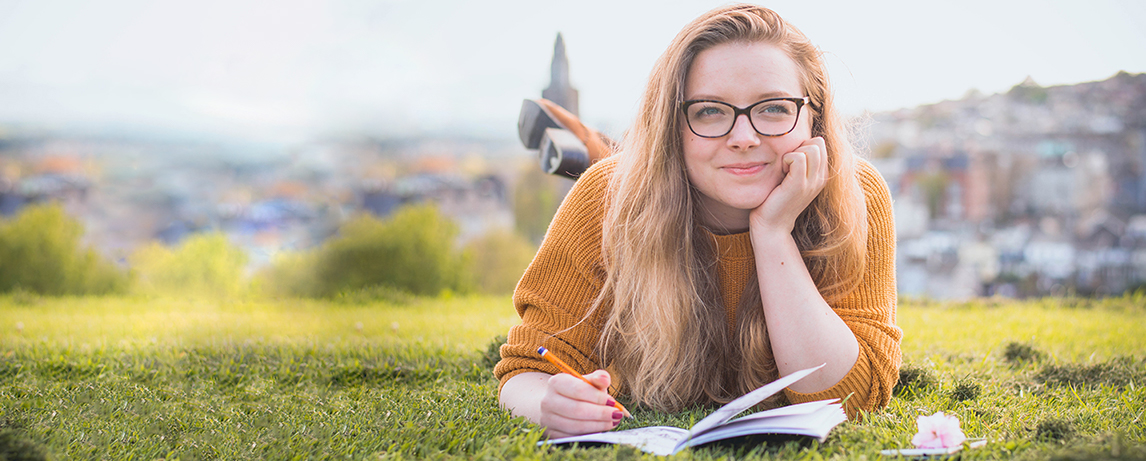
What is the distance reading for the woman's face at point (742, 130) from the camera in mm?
1425

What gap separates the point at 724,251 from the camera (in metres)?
1.61

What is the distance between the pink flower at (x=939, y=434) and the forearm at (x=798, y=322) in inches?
8.7

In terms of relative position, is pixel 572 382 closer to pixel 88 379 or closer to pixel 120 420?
pixel 120 420

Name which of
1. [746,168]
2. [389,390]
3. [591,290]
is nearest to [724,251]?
[746,168]

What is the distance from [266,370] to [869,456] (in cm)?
186

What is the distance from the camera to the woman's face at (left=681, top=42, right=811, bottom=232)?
1.42 metres

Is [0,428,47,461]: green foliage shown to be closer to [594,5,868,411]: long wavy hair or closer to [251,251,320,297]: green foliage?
[594,5,868,411]: long wavy hair

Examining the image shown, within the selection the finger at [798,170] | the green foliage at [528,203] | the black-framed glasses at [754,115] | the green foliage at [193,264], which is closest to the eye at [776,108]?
the black-framed glasses at [754,115]

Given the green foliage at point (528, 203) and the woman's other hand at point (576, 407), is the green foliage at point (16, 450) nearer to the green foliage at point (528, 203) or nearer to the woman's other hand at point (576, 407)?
the woman's other hand at point (576, 407)

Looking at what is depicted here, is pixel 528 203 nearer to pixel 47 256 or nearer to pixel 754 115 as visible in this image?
pixel 47 256

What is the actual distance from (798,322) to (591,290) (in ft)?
1.69

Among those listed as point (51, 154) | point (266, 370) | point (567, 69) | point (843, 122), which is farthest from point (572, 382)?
point (51, 154)

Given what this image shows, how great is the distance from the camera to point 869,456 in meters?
1.12

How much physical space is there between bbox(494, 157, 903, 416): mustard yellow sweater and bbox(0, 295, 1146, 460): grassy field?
5.8 inches
